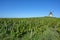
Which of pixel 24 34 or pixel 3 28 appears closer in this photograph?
pixel 3 28

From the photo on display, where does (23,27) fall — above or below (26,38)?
above

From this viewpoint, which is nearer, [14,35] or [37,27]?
[14,35]

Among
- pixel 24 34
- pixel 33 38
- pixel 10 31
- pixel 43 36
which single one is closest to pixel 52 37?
pixel 43 36

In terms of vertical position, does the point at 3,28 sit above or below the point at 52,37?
above

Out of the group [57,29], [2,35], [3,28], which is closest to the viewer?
[2,35]

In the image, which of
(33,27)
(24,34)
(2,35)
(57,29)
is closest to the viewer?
(2,35)

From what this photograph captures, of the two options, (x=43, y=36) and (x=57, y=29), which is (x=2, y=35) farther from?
(x=57, y=29)

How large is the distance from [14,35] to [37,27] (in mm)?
2935

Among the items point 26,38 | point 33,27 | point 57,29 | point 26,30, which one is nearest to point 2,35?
point 26,38

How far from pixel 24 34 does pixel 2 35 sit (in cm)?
242

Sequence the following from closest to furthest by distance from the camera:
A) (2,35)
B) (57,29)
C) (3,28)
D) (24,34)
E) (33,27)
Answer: (2,35)
(3,28)
(24,34)
(33,27)
(57,29)

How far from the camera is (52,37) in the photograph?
11.6 meters

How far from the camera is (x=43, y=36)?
11500 millimetres

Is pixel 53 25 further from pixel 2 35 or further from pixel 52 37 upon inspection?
pixel 2 35
